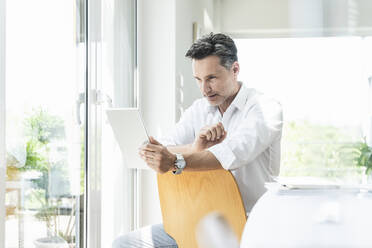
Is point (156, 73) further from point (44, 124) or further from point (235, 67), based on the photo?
point (44, 124)

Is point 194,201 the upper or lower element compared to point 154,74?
lower

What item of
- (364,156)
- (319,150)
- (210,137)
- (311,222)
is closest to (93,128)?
Result: (210,137)

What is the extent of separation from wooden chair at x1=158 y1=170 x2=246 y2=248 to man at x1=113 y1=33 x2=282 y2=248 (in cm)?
5

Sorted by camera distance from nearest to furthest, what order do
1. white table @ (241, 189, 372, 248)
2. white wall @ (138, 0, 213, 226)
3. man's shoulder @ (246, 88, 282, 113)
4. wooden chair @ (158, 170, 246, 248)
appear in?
white table @ (241, 189, 372, 248), wooden chair @ (158, 170, 246, 248), man's shoulder @ (246, 88, 282, 113), white wall @ (138, 0, 213, 226)

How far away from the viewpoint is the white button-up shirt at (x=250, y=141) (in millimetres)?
1349

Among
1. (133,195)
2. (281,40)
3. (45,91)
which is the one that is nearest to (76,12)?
(45,91)

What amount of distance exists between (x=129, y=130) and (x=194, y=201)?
11.0 inches

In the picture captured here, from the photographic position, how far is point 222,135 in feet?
4.90

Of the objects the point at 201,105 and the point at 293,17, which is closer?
the point at 201,105

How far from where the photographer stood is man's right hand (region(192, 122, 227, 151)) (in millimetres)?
1472

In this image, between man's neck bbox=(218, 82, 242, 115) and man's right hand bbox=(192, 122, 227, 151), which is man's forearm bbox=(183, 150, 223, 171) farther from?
man's neck bbox=(218, 82, 242, 115)

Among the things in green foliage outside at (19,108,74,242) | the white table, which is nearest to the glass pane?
green foliage outside at (19,108,74,242)

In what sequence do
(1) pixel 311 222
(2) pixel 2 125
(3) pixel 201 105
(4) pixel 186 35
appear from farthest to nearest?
1. (4) pixel 186 35
2. (3) pixel 201 105
3. (2) pixel 2 125
4. (1) pixel 311 222

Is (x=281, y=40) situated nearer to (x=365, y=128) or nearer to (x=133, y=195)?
(x=365, y=128)
